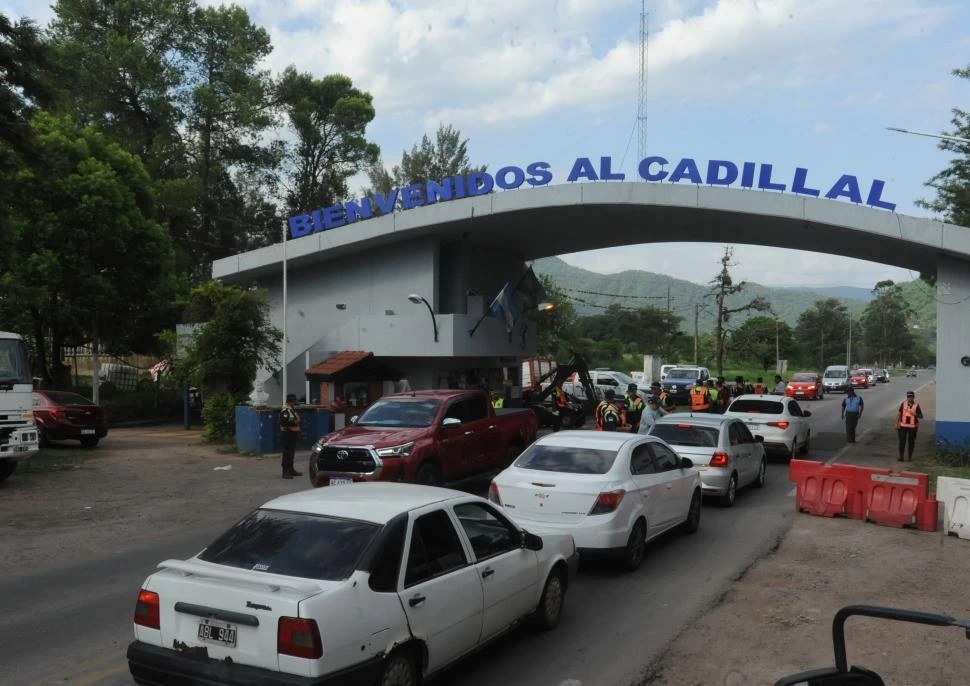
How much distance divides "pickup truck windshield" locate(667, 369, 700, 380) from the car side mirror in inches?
1423

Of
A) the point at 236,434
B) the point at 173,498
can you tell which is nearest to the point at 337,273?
the point at 236,434

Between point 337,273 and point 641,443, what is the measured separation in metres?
23.1

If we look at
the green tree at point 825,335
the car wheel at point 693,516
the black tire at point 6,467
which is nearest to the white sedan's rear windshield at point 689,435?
the car wheel at point 693,516

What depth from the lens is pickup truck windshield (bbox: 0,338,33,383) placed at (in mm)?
15523

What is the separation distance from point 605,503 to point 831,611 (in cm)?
244

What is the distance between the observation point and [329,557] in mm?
5285

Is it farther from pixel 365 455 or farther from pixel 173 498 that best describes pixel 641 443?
pixel 173 498

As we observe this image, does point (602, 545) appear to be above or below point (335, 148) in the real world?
below

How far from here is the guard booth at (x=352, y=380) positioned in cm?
2705

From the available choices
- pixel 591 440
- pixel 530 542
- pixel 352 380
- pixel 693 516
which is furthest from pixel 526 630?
pixel 352 380

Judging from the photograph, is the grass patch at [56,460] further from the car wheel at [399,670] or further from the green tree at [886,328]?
the green tree at [886,328]

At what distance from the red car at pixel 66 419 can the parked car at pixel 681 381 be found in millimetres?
24728

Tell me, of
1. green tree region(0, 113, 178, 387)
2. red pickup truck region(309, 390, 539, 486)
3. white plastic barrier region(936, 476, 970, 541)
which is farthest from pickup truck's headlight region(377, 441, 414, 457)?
green tree region(0, 113, 178, 387)

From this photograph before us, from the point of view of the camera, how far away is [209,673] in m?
4.81
